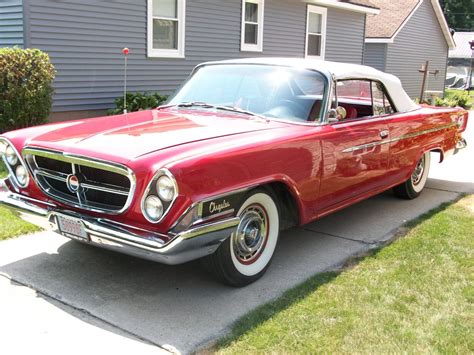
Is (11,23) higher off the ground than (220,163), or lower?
higher

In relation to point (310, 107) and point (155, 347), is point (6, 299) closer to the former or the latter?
point (155, 347)

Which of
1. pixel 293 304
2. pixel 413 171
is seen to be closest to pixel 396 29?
pixel 413 171

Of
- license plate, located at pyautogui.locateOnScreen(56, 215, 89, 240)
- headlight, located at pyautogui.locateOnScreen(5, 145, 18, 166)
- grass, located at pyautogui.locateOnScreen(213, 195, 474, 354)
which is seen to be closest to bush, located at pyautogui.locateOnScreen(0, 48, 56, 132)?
headlight, located at pyautogui.locateOnScreen(5, 145, 18, 166)

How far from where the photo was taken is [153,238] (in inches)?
131

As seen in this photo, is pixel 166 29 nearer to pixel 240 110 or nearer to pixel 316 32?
pixel 316 32

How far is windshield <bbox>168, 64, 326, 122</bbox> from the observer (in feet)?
15.2

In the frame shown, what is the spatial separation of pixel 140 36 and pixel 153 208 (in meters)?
8.54

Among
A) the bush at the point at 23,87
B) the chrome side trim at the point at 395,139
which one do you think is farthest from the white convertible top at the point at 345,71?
the bush at the point at 23,87

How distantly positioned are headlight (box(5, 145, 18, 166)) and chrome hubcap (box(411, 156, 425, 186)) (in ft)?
15.0

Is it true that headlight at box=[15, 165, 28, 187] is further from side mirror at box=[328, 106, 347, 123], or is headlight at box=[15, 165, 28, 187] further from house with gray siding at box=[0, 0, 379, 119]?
house with gray siding at box=[0, 0, 379, 119]

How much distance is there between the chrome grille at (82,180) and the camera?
352 centimetres

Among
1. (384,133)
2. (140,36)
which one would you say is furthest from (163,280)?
(140,36)

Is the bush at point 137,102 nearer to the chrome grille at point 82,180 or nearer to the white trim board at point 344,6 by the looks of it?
the chrome grille at point 82,180

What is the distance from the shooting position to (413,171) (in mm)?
6340
